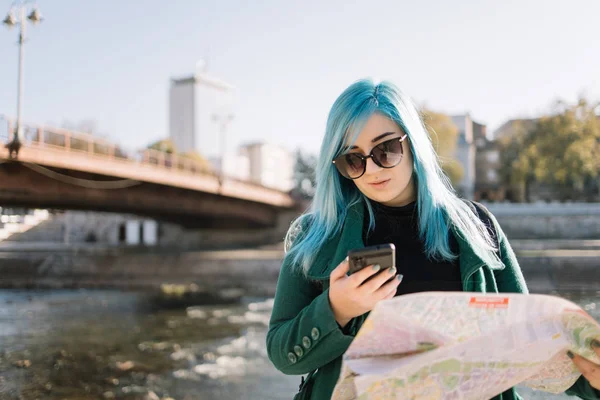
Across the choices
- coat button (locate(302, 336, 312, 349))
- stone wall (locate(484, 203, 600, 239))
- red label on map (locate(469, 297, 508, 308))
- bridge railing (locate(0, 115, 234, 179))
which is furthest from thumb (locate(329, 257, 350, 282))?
stone wall (locate(484, 203, 600, 239))

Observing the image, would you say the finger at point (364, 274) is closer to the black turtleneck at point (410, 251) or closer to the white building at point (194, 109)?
the black turtleneck at point (410, 251)

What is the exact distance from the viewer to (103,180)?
71.4 feet

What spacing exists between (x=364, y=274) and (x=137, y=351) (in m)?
12.2

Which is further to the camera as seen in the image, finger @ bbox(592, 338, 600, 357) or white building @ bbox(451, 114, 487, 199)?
white building @ bbox(451, 114, 487, 199)

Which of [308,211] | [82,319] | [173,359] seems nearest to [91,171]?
[82,319]

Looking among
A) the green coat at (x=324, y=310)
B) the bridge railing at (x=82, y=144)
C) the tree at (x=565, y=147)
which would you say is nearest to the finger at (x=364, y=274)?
the green coat at (x=324, y=310)

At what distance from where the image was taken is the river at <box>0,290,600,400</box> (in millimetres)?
9344

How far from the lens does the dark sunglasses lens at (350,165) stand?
6.13ft

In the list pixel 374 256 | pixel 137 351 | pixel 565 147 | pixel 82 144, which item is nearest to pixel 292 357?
pixel 374 256

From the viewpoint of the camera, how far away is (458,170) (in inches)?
1881

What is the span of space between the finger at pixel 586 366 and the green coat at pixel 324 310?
0.10m

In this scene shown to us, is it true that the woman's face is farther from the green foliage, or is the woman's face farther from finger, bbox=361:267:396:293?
the green foliage

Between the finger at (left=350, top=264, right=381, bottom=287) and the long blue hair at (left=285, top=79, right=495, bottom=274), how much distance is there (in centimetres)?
36

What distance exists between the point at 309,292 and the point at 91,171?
1912cm
